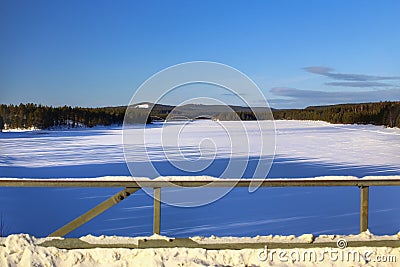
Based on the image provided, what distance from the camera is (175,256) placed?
3.19m

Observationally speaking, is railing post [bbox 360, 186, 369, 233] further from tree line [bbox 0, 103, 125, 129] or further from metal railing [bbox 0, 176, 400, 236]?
tree line [bbox 0, 103, 125, 129]

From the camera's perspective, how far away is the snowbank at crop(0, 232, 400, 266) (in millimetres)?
3113

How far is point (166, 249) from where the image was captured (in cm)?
323

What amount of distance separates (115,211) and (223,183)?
10.9 feet

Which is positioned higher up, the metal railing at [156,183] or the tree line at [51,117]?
the tree line at [51,117]

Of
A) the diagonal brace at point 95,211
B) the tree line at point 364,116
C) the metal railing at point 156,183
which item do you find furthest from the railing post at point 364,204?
the tree line at point 364,116

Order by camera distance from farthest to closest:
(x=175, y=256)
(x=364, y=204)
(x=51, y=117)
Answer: (x=51, y=117)
(x=364, y=204)
(x=175, y=256)

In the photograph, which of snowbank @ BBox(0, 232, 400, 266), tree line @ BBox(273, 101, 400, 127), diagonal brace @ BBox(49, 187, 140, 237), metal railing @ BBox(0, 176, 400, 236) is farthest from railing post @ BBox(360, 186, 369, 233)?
tree line @ BBox(273, 101, 400, 127)

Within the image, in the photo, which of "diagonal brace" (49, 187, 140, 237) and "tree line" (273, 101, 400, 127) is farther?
"tree line" (273, 101, 400, 127)

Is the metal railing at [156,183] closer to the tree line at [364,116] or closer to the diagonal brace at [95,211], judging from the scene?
the diagonal brace at [95,211]

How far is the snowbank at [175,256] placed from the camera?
3113 millimetres

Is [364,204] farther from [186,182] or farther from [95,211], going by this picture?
[95,211]

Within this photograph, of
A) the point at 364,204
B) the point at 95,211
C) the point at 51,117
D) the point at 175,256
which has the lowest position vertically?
the point at 175,256

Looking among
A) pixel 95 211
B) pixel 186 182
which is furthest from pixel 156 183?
pixel 95 211
